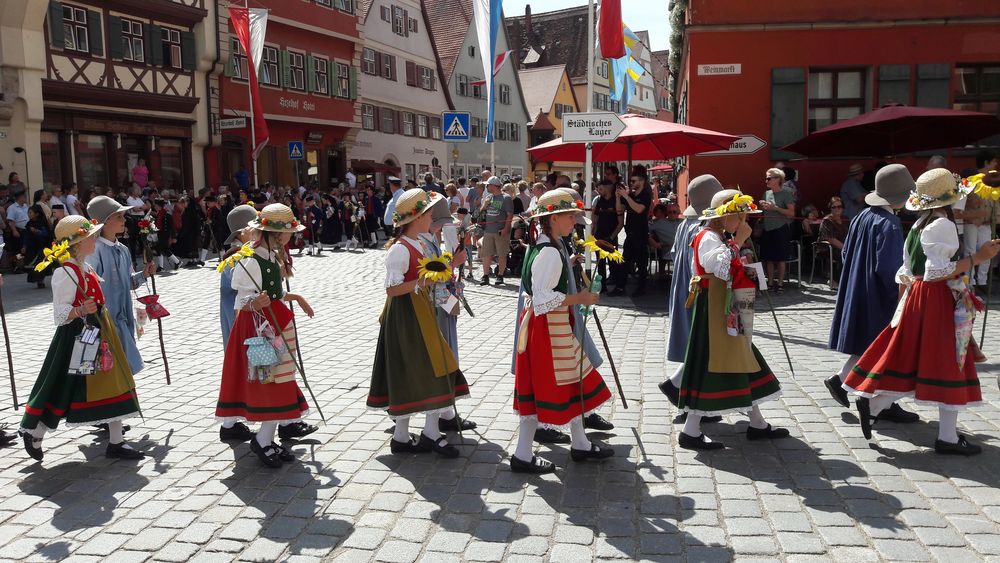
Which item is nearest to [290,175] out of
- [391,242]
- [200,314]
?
[200,314]

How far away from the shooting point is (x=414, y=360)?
5426mm

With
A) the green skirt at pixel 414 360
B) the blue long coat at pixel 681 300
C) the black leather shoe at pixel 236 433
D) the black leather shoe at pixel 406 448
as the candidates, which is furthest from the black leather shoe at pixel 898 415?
the black leather shoe at pixel 236 433

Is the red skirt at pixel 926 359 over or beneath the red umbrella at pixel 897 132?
beneath

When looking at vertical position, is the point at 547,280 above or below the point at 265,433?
above

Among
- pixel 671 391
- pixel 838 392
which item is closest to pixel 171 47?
pixel 671 391

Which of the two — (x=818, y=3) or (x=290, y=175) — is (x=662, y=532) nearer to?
(x=818, y=3)

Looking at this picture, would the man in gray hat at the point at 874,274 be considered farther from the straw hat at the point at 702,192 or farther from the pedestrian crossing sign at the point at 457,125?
the pedestrian crossing sign at the point at 457,125

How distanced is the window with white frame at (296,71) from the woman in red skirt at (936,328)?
30409mm

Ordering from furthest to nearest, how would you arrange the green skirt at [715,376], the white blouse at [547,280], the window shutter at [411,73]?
the window shutter at [411,73]
the green skirt at [715,376]
the white blouse at [547,280]

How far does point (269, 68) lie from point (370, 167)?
749 centimetres

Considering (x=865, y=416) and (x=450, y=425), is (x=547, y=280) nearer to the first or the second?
(x=450, y=425)

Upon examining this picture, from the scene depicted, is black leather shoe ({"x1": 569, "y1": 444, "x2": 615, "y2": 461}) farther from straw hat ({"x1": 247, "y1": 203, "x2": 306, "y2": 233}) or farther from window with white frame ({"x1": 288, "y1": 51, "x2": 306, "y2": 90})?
window with white frame ({"x1": 288, "y1": 51, "x2": 306, "y2": 90})

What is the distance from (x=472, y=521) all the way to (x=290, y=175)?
30278 mm

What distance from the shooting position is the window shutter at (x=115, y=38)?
24.7m
